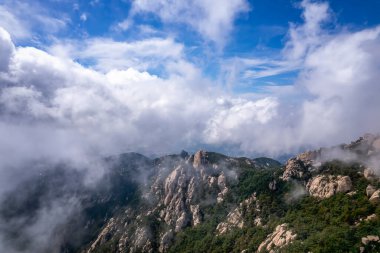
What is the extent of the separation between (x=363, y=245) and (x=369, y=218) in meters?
42.3

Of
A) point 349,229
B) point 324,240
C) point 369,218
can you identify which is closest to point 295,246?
point 324,240

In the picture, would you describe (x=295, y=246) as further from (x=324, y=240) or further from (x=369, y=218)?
(x=369, y=218)

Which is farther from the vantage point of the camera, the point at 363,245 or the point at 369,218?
the point at 369,218

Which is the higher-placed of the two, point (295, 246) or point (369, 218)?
point (369, 218)

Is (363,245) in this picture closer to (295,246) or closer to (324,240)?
(324,240)

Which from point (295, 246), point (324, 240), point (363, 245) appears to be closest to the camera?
point (363, 245)

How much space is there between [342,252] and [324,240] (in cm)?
1879

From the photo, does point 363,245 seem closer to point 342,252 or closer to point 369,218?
point 342,252

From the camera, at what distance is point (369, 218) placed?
18712 cm

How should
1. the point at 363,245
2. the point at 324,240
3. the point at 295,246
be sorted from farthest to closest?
1. the point at 295,246
2. the point at 324,240
3. the point at 363,245

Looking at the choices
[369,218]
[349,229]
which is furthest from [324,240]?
[369,218]

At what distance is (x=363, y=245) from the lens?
499 feet

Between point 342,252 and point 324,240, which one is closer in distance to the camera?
point 342,252

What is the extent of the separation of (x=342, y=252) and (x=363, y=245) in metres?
10.5
